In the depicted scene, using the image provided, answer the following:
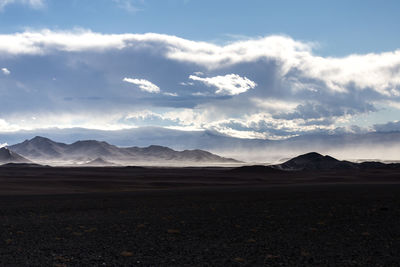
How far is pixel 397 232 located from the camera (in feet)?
57.3

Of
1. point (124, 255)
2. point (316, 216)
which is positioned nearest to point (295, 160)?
point (316, 216)

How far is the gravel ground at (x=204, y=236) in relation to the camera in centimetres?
1321

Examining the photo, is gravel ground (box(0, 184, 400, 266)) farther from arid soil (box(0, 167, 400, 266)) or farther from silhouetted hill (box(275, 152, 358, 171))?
silhouetted hill (box(275, 152, 358, 171))

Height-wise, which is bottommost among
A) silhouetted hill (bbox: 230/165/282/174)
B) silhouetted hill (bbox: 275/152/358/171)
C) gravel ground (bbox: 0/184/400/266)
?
gravel ground (bbox: 0/184/400/266)

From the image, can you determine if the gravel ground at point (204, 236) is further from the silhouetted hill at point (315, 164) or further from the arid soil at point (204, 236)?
the silhouetted hill at point (315, 164)

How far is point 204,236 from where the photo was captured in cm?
1705

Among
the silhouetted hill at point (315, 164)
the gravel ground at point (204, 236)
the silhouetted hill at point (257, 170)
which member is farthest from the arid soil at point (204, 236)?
the silhouetted hill at point (315, 164)

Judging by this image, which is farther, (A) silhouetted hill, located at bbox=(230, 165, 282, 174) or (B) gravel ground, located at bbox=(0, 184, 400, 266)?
(A) silhouetted hill, located at bbox=(230, 165, 282, 174)

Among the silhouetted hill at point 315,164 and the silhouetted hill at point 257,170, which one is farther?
the silhouetted hill at point 315,164

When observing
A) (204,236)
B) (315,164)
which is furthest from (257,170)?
(204,236)

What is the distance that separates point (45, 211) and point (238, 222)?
12.1m

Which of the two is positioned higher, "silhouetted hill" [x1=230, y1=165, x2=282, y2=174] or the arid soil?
"silhouetted hill" [x1=230, y1=165, x2=282, y2=174]

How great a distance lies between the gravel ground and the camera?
43.3ft

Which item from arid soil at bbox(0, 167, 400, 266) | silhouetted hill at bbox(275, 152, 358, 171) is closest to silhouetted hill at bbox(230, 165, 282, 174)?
silhouetted hill at bbox(275, 152, 358, 171)
